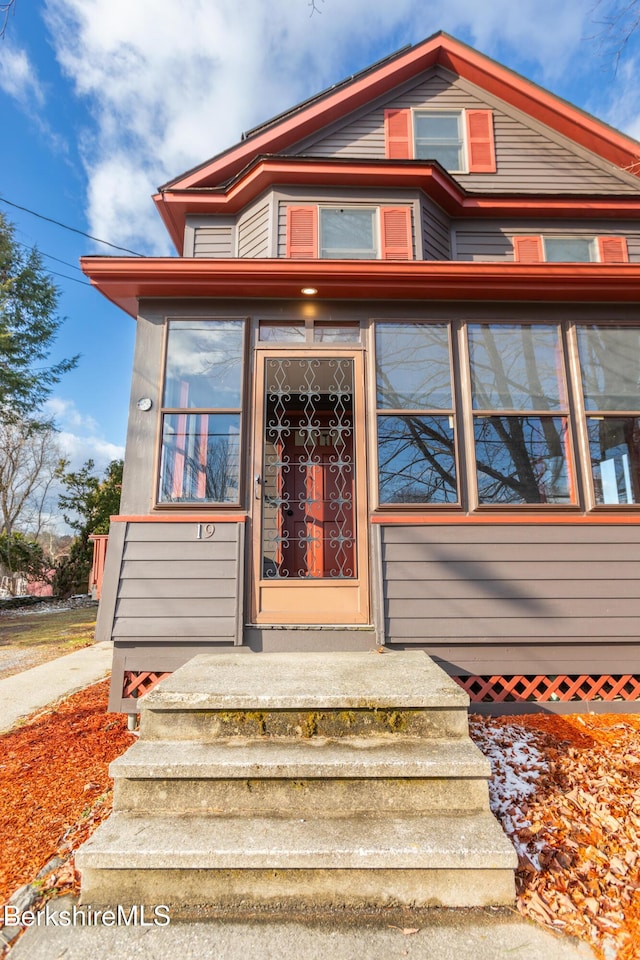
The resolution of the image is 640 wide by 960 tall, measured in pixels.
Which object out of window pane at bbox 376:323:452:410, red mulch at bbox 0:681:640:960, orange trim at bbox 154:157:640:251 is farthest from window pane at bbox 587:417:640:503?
orange trim at bbox 154:157:640:251

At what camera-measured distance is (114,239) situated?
27.9ft

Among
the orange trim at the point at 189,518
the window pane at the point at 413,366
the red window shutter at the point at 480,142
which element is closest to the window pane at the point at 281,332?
the window pane at the point at 413,366

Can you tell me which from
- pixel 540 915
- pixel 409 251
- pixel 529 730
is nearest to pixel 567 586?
pixel 529 730

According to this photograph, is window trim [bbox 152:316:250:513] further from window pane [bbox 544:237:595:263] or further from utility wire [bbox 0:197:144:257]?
utility wire [bbox 0:197:144:257]

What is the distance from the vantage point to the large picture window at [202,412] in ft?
11.9

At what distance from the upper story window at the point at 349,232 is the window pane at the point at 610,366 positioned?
7.65 ft

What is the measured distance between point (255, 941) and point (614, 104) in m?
8.35

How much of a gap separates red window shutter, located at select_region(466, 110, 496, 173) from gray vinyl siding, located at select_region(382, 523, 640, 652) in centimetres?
505

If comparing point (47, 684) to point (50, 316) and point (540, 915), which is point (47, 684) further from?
point (50, 316)

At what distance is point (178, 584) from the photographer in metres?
3.44

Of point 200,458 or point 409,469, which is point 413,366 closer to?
point 409,469

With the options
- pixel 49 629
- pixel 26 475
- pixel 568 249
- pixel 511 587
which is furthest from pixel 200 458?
pixel 26 475

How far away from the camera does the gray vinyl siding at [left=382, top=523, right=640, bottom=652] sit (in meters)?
3.41

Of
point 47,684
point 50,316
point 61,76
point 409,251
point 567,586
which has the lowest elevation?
point 47,684
